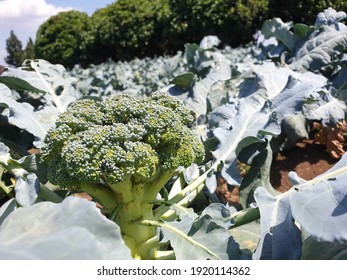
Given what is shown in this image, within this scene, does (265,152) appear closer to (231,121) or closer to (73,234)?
(231,121)

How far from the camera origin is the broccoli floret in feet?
4.40

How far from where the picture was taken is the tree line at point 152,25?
9.84m

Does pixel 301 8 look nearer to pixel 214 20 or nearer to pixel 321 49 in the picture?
pixel 214 20

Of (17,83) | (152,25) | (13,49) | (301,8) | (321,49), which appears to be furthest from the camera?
(13,49)

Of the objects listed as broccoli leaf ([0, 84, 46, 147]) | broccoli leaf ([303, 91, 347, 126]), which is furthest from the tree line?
broccoli leaf ([0, 84, 46, 147])

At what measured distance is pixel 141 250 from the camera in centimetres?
146

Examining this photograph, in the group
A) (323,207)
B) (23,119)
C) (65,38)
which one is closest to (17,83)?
(23,119)

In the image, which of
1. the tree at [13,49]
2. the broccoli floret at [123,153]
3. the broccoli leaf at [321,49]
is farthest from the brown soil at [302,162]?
the tree at [13,49]

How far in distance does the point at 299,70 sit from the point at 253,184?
1.13m

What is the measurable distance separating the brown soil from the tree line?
6.31m

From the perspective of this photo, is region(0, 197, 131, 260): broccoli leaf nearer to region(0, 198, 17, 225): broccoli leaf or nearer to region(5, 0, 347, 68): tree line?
region(0, 198, 17, 225): broccoli leaf

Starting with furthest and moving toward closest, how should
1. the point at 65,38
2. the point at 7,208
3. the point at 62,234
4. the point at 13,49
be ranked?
the point at 13,49, the point at 65,38, the point at 7,208, the point at 62,234

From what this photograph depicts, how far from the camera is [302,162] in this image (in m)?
2.90

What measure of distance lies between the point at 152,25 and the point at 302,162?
987 cm
